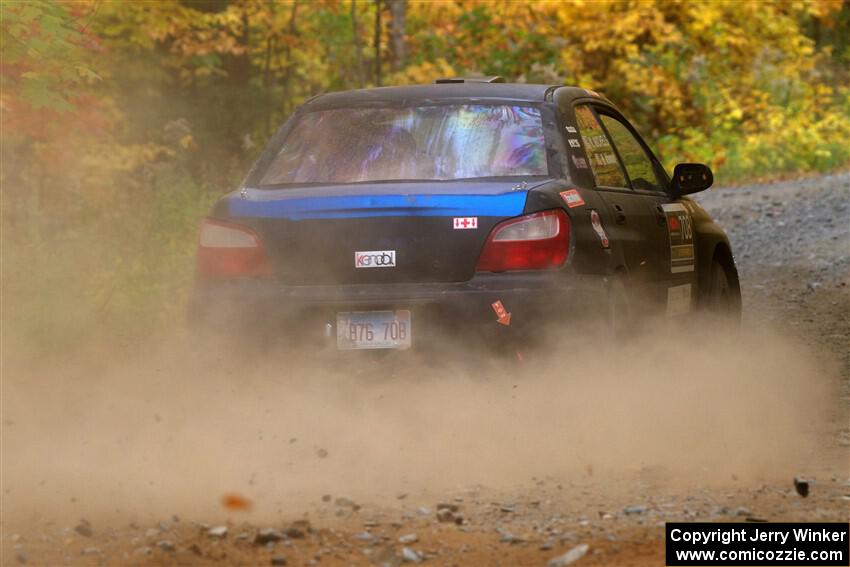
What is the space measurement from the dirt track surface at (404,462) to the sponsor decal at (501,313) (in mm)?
224

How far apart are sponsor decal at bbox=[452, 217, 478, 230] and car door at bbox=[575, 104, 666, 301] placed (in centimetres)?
85

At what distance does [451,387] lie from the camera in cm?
681

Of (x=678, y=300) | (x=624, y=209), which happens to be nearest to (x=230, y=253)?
(x=624, y=209)

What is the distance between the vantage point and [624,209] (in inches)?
306

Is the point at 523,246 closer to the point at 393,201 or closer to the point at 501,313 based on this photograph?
the point at 501,313

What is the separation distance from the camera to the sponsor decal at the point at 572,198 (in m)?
6.89

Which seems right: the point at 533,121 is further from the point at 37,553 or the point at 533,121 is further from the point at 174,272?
the point at 174,272

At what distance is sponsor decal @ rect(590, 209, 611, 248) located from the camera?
7.12 meters

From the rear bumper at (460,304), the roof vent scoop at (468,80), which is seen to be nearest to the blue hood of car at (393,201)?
the rear bumper at (460,304)

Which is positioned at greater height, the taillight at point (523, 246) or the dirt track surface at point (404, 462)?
the taillight at point (523, 246)

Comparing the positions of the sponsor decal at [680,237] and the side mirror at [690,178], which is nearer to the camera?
the sponsor decal at [680,237]

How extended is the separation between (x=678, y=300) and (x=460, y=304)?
7.41 feet
